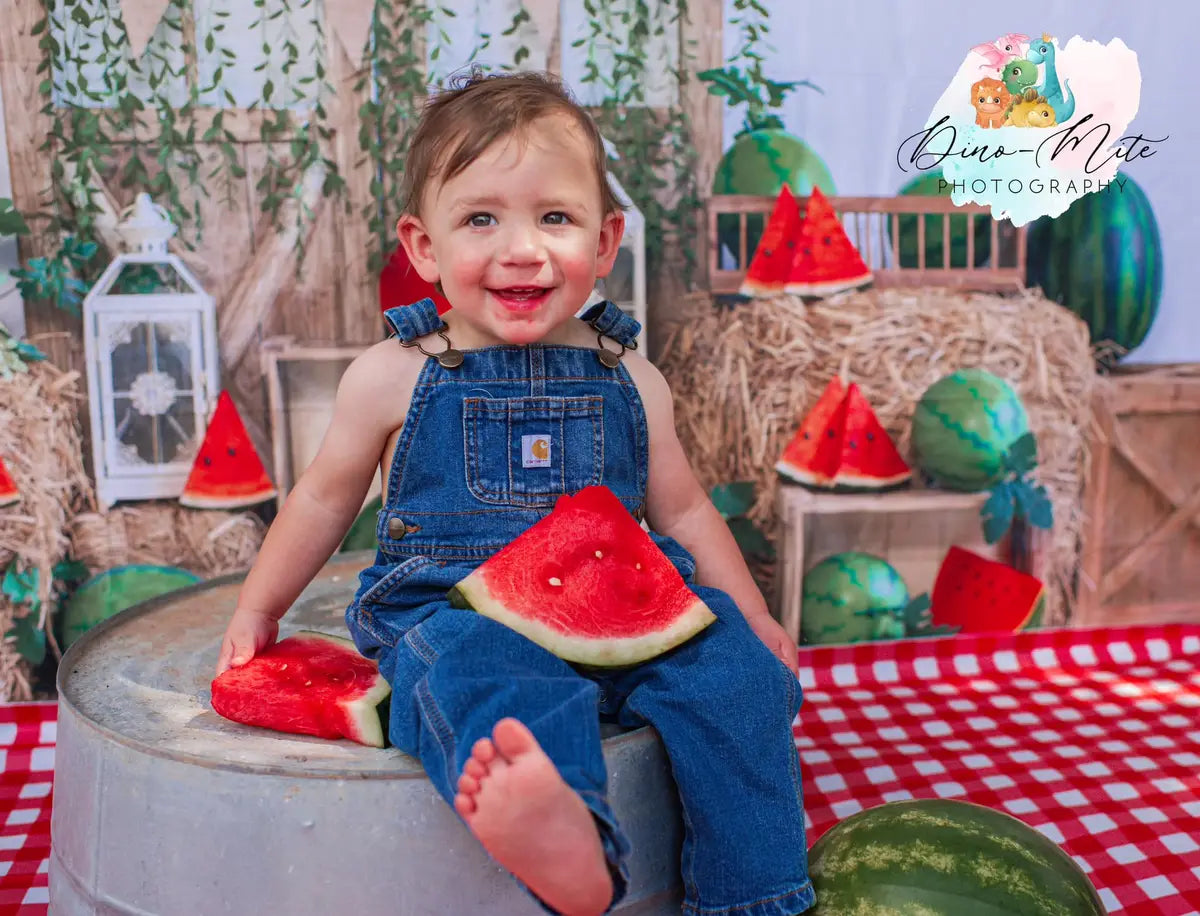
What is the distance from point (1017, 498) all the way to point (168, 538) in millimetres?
2219

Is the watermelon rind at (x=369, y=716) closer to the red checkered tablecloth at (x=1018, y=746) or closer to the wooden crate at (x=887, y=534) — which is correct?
the red checkered tablecloth at (x=1018, y=746)

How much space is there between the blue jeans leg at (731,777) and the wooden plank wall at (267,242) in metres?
1.60

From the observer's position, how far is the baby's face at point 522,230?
4.90 feet

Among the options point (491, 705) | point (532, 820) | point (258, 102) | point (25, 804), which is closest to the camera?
point (532, 820)

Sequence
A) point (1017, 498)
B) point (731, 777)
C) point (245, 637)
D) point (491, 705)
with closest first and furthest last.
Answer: point (491, 705)
point (731, 777)
point (245, 637)
point (1017, 498)

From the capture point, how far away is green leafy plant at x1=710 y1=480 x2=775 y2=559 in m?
2.88

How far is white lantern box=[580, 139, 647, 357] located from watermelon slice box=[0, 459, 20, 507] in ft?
4.70

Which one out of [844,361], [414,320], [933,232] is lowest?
[844,361]

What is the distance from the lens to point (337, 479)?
1650 millimetres

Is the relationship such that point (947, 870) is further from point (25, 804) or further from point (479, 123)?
point (25, 804)

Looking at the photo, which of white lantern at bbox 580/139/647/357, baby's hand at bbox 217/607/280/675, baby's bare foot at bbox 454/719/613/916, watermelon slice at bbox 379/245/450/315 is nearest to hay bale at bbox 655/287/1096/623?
white lantern at bbox 580/139/647/357

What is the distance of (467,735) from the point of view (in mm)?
1179

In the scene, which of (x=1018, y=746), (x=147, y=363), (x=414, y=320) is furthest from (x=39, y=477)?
(x=1018, y=746)

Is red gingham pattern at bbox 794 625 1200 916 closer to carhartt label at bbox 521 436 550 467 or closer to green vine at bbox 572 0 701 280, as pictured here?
carhartt label at bbox 521 436 550 467
